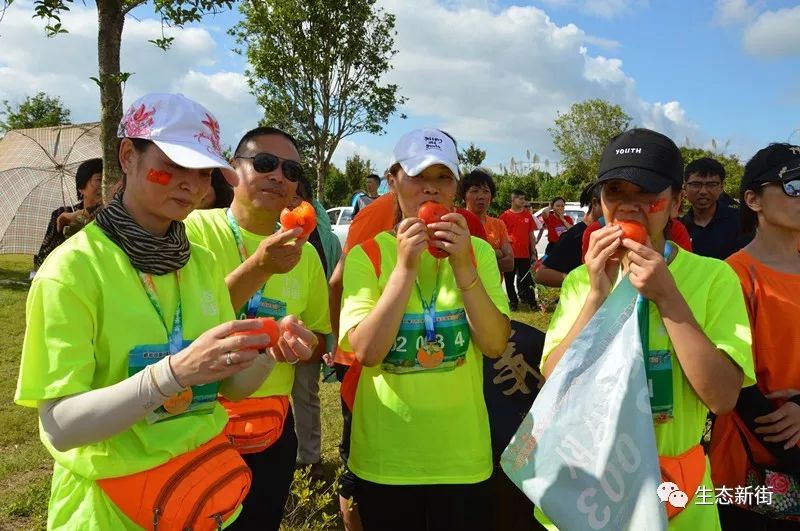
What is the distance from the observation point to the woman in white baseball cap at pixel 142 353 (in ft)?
4.92

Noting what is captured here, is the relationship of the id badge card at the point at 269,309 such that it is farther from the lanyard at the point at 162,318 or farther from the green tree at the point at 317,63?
the green tree at the point at 317,63

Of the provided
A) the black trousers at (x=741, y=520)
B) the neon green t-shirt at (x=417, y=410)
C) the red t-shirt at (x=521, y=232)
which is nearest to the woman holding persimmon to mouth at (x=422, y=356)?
the neon green t-shirt at (x=417, y=410)

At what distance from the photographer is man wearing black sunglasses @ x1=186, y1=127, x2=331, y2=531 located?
232 centimetres

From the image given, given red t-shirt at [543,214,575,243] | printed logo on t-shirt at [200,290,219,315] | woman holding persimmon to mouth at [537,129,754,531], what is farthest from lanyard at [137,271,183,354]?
red t-shirt at [543,214,575,243]

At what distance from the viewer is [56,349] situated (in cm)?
149

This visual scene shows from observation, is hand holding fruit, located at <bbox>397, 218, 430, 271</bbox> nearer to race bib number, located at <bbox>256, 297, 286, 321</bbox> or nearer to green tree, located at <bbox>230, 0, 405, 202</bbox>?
race bib number, located at <bbox>256, 297, 286, 321</bbox>

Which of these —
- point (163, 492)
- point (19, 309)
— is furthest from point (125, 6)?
point (19, 309)

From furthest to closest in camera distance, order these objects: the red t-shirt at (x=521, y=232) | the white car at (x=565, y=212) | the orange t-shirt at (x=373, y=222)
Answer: the white car at (x=565, y=212) < the red t-shirt at (x=521, y=232) < the orange t-shirt at (x=373, y=222)

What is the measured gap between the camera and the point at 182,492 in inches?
64.4

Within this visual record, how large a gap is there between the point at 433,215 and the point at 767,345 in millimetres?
1553

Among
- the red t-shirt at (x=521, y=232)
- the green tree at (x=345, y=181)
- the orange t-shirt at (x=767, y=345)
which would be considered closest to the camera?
the orange t-shirt at (x=767, y=345)

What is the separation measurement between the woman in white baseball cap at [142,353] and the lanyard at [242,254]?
0.49 meters

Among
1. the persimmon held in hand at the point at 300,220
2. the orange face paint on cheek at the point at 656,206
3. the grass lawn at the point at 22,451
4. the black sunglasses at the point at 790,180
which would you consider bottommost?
the grass lawn at the point at 22,451

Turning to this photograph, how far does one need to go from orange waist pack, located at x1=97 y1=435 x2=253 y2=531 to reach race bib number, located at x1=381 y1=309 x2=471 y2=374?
2.46ft
